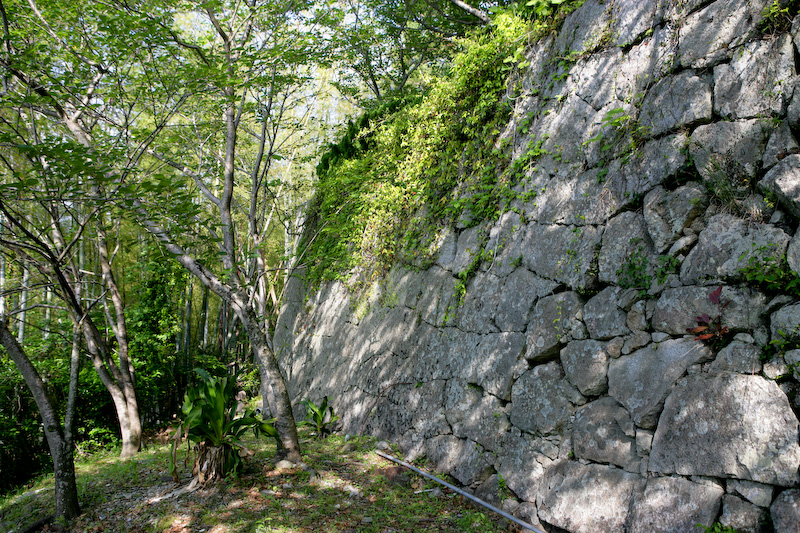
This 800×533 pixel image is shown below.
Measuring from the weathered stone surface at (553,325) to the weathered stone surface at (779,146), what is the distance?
1316mm

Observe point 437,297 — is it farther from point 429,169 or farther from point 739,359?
point 739,359

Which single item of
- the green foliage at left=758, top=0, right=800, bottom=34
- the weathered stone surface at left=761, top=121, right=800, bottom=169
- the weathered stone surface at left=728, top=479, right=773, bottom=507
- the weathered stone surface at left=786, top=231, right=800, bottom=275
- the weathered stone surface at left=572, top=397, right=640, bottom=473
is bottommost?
the weathered stone surface at left=728, top=479, right=773, bottom=507

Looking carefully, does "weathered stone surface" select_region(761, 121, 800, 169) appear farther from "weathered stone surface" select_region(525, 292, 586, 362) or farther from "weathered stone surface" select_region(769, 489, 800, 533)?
"weathered stone surface" select_region(769, 489, 800, 533)

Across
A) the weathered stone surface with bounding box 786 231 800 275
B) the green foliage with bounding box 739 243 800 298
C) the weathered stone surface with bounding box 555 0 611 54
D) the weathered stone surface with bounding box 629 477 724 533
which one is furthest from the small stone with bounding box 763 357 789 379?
the weathered stone surface with bounding box 555 0 611 54

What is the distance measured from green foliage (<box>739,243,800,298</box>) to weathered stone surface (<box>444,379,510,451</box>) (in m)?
1.89

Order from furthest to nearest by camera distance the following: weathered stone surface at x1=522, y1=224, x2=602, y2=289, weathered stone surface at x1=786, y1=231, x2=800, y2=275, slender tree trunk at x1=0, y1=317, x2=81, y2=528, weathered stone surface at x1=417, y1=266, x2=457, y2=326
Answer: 1. weathered stone surface at x1=417, y1=266, x2=457, y2=326
2. slender tree trunk at x1=0, y1=317, x2=81, y2=528
3. weathered stone surface at x1=522, y1=224, x2=602, y2=289
4. weathered stone surface at x1=786, y1=231, x2=800, y2=275

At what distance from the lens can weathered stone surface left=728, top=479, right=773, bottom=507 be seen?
2149mm

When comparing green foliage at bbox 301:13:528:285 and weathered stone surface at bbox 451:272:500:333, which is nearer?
weathered stone surface at bbox 451:272:500:333

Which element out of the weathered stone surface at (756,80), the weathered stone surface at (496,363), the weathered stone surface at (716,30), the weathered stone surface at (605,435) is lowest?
the weathered stone surface at (605,435)

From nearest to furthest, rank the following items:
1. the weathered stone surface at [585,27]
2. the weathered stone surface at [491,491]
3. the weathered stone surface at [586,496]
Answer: the weathered stone surface at [586,496] → the weathered stone surface at [491,491] → the weathered stone surface at [585,27]

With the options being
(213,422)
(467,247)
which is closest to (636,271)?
(467,247)

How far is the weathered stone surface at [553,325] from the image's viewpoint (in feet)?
10.8

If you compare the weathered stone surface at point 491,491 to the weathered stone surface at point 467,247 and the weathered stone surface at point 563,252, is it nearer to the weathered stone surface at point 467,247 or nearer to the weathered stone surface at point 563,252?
the weathered stone surface at point 563,252

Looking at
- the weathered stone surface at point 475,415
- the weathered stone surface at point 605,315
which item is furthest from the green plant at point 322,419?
the weathered stone surface at point 605,315
